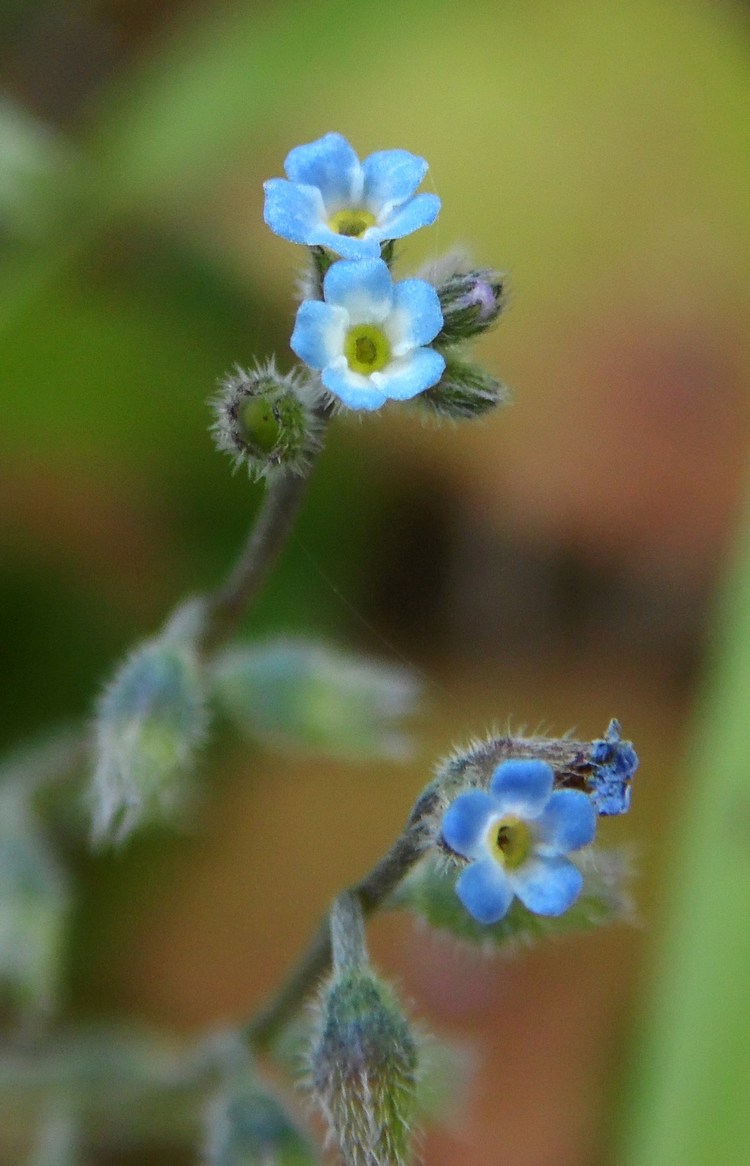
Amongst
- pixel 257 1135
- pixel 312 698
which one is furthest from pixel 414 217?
pixel 257 1135

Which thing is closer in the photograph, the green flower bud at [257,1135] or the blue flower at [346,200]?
the blue flower at [346,200]

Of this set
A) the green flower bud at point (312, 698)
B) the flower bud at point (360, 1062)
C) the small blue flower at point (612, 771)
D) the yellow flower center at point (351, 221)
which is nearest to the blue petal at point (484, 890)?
the small blue flower at point (612, 771)

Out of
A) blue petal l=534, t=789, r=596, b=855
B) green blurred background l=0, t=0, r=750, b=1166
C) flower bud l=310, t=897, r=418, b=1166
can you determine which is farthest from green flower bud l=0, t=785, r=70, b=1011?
blue petal l=534, t=789, r=596, b=855

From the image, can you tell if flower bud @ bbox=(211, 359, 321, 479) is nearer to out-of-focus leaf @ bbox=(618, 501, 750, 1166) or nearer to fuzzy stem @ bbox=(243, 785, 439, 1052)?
Result: fuzzy stem @ bbox=(243, 785, 439, 1052)

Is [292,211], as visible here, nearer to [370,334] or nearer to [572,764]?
[370,334]

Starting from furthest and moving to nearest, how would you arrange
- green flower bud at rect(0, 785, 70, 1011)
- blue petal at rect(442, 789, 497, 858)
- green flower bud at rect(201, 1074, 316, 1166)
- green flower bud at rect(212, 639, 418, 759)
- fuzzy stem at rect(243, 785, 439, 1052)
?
green flower bud at rect(0, 785, 70, 1011) < green flower bud at rect(212, 639, 418, 759) < green flower bud at rect(201, 1074, 316, 1166) < fuzzy stem at rect(243, 785, 439, 1052) < blue petal at rect(442, 789, 497, 858)

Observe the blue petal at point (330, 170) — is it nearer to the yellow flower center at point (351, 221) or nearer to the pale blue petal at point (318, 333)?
the yellow flower center at point (351, 221)
